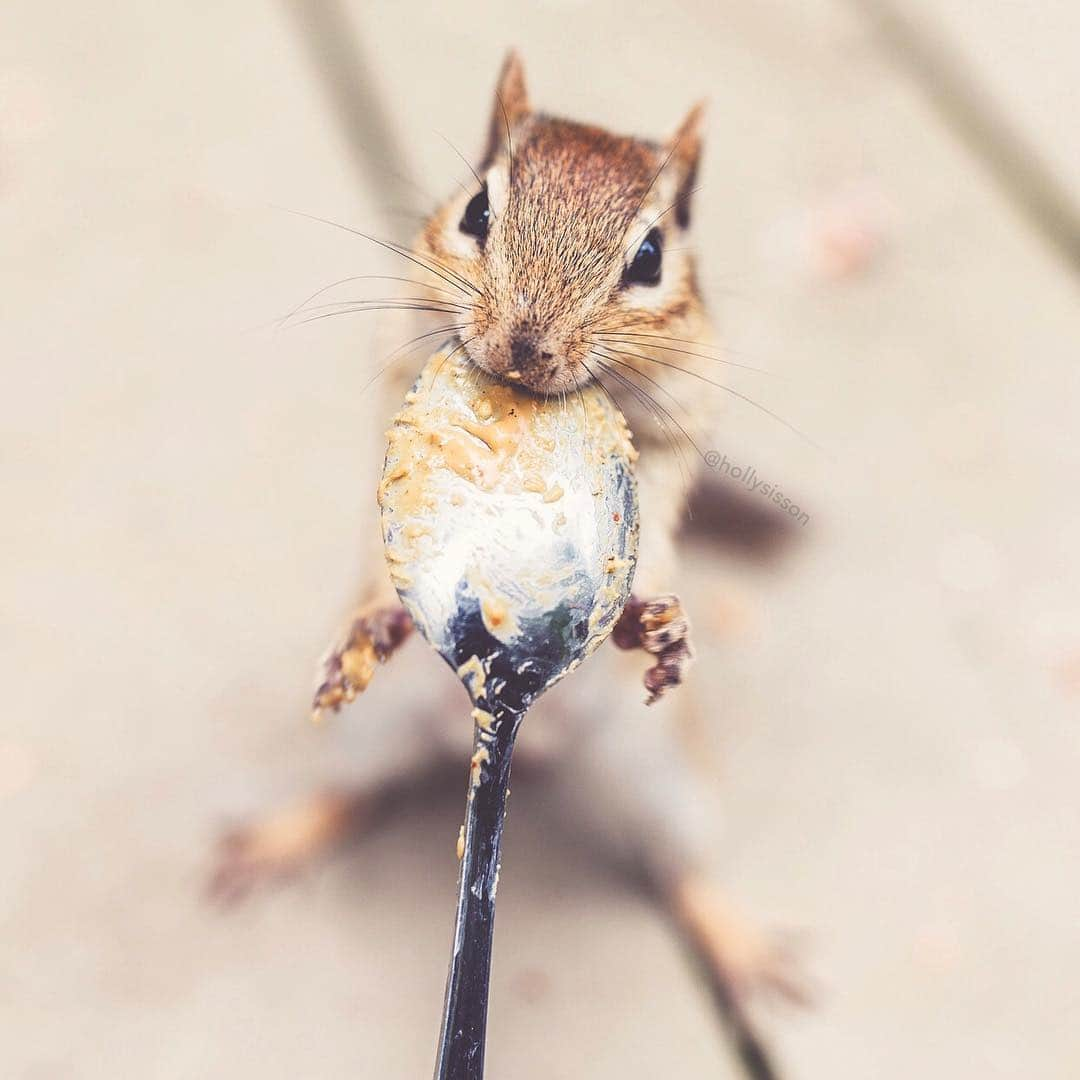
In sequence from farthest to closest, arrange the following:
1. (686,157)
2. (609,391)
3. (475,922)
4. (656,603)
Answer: (686,157) → (609,391) → (656,603) → (475,922)

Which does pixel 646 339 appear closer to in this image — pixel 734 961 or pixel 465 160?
pixel 465 160

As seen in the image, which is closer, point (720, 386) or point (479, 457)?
point (479, 457)

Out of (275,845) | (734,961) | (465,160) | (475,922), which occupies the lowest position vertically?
(475,922)

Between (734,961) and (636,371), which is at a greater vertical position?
(636,371)

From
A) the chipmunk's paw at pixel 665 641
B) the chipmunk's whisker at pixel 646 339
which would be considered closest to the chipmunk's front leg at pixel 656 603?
the chipmunk's paw at pixel 665 641

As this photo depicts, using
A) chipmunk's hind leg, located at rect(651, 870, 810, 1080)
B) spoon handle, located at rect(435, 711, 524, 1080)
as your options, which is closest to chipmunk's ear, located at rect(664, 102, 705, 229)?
spoon handle, located at rect(435, 711, 524, 1080)

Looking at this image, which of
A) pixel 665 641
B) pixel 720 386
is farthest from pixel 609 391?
pixel 665 641

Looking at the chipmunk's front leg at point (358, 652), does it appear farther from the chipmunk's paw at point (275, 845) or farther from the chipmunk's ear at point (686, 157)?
the chipmunk's ear at point (686, 157)

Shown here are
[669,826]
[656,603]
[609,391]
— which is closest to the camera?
[656,603]
